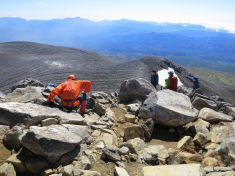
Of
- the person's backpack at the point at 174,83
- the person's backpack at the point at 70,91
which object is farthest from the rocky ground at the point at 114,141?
the person's backpack at the point at 174,83

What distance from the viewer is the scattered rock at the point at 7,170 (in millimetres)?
5836

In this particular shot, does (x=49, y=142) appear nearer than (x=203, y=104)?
Yes

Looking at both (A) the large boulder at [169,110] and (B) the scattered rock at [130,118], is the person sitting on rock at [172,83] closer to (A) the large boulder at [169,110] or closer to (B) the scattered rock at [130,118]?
(A) the large boulder at [169,110]

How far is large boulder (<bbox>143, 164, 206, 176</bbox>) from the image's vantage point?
6.43 metres

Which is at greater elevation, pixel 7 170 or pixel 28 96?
pixel 28 96

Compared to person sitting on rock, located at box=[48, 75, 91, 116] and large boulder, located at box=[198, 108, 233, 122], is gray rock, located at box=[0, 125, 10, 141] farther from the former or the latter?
large boulder, located at box=[198, 108, 233, 122]

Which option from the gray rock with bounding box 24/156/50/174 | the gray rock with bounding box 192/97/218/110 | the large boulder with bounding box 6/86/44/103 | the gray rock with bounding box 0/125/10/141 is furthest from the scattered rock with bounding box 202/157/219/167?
the large boulder with bounding box 6/86/44/103

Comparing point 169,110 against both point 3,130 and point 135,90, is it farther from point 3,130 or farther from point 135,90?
point 3,130

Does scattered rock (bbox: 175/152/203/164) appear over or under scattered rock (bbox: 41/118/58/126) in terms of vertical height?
under

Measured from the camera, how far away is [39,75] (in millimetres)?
35156

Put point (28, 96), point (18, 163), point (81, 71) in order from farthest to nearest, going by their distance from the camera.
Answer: point (81, 71) → point (28, 96) → point (18, 163)

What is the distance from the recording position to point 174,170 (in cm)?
659

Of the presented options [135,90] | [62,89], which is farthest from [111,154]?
[135,90]

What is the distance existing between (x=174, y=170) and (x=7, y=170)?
4551 mm
